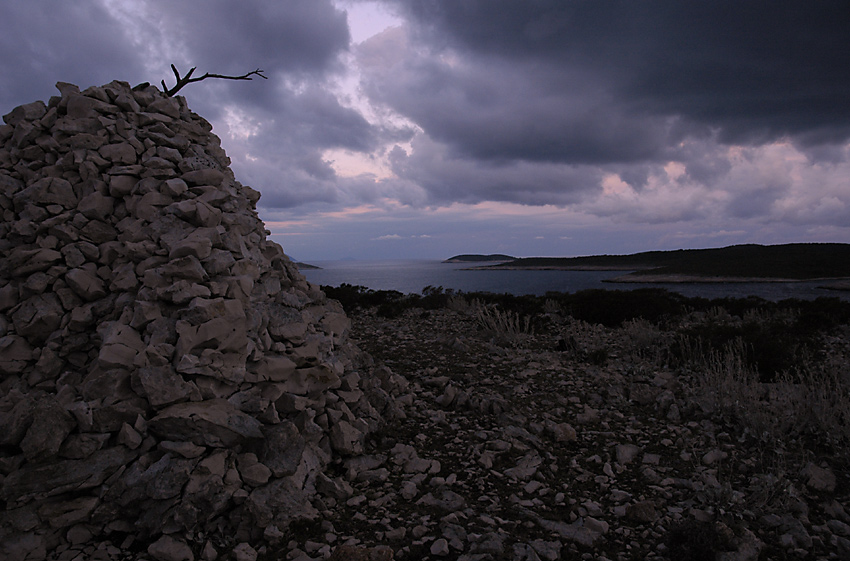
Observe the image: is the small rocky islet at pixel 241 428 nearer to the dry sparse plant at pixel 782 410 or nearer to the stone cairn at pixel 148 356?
the stone cairn at pixel 148 356

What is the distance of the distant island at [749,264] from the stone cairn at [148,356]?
60720mm

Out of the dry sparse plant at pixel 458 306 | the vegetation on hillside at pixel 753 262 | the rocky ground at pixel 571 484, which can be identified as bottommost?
the rocky ground at pixel 571 484

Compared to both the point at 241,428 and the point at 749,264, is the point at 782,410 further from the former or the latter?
the point at 749,264

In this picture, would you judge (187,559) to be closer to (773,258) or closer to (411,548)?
(411,548)

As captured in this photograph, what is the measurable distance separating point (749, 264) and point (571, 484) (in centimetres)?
7698

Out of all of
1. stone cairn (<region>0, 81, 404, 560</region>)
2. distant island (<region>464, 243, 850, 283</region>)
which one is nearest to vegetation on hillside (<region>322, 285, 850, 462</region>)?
stone cairn (<region>0, 81, 404, 560</region>)

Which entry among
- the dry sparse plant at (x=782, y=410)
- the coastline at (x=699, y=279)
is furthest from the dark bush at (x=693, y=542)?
the coastline at (x=699, y=279)

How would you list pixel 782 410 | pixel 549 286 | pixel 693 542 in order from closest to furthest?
pixel 693 542 → pixel 782 410 → pixel 549 286

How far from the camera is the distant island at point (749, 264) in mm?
54625

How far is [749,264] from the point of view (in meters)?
63.7

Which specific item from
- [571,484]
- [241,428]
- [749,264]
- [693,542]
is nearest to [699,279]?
[749,264]

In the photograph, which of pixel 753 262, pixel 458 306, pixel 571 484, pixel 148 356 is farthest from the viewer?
pixel 753 262

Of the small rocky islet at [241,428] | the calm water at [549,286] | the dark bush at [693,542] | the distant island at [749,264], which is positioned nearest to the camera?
the dark bush at [693,542]

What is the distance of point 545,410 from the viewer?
5.97 m
